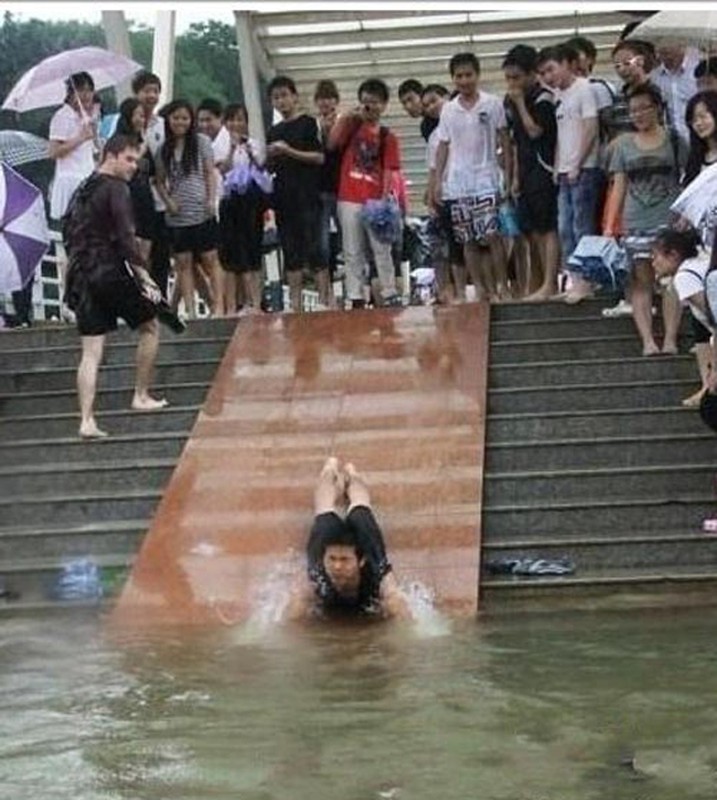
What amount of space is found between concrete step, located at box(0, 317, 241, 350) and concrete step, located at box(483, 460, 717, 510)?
3159mm

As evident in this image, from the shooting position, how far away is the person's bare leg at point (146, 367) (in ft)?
34.0

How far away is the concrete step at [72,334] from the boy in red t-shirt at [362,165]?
1.27m

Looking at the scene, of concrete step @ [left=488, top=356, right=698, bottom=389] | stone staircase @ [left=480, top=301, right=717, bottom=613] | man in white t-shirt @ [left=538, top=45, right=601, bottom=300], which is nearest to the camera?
stone staircase @ [left=480, top=301, right=717, bottom=613]

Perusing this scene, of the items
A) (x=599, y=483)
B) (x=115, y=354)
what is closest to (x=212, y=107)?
(x=115, y=354)

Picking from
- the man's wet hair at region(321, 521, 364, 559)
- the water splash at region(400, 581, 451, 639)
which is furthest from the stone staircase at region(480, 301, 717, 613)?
the man's wet hair at region(321, 521, 364, 559)

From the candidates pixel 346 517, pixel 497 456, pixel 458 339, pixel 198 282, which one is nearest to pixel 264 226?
pixel 198 282

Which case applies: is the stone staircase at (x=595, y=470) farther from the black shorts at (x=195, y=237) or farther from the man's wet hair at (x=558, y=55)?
the black shorts at (x=195, y=237)

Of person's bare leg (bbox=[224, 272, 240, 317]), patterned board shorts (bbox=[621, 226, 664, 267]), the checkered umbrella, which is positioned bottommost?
person's bare leg (bbox=[224, 272, 240, 317])

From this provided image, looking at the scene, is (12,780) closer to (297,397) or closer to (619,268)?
(297,397)

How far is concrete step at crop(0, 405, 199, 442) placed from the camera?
10.5m

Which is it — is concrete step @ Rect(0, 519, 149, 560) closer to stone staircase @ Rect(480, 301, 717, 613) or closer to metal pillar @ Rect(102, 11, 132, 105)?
stone staircase @ Rect(480, 301, 717, 613)

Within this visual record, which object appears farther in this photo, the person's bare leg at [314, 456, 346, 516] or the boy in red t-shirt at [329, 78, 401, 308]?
the boy in red t-shirt at [329, 78, 401, 308]

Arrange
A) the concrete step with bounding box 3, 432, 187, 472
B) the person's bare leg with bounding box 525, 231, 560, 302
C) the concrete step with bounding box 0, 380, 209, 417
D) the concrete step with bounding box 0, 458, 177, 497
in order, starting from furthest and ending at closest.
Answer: the person's bare leg with bounding box 525, 231, 560, 302 < the concrete step with bounding box 0, 380, 209, 417 < the concrete step with bounding box 3, 432, 187, 472 < the concrete step with bounding box 0, 458, 177, 497

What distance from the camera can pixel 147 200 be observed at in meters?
12.2
